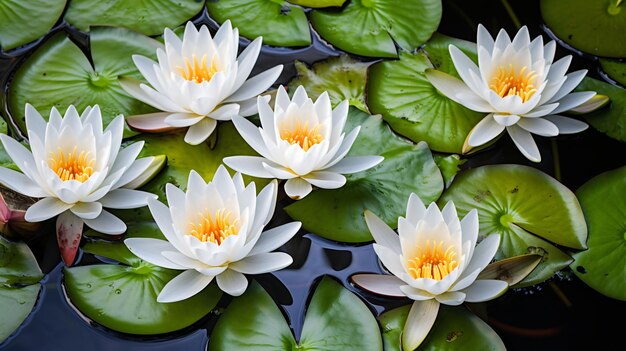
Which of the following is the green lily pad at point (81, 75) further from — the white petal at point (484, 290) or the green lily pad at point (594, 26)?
the green lily pad at point (594, 26)

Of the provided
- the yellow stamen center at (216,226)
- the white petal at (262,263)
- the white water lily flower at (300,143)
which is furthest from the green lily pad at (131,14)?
the white petal at (262,263)

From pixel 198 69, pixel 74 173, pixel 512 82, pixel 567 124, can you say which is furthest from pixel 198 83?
pixel 567 124

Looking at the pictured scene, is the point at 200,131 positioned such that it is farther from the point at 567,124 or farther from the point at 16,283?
the point at 567,124

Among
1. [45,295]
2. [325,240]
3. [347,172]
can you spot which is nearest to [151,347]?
[45,295]

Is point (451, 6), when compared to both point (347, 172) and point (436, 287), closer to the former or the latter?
point (347, 172)

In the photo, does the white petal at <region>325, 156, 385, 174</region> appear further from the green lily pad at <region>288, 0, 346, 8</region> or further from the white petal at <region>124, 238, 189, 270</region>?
the green lily pad at <region>288, 0, 346, 8</region>

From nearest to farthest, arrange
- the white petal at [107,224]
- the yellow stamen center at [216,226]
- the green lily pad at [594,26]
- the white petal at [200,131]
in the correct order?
1. the yellow stamen center at [216,226]
2. the white petal at [107,224]
3. the white petal at [200,131]
4. the green lily pad at [594,26]
